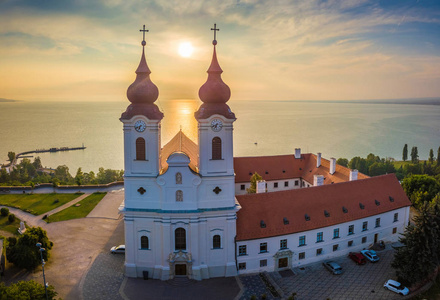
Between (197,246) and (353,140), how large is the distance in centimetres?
11785

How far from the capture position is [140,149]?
88.0 ft

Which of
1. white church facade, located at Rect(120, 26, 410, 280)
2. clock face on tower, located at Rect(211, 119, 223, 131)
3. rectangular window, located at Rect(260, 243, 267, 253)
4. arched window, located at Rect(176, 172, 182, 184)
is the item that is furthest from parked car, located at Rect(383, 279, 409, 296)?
arched window, located at Rect(176, 172, 182, 184)

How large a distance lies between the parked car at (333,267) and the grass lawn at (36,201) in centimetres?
3485

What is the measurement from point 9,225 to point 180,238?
24109 mm

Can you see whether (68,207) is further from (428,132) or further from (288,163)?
(428,132)

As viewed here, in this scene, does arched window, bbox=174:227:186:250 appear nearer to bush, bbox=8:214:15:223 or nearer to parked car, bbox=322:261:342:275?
parked car, bbox=322:261:342:275

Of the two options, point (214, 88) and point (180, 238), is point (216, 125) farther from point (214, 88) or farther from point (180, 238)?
point (180, 238)

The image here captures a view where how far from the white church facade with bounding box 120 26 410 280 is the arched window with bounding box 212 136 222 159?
0.08m

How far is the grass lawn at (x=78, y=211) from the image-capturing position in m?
41.5

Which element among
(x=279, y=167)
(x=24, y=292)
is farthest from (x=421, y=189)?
(x=24, y=292)

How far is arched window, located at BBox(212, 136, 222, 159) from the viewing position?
26853 millimetres

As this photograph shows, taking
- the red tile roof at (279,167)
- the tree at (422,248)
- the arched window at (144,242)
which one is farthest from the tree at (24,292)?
the red tile roof at (279,167)

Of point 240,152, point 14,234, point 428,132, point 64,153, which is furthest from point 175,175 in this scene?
point 428,132

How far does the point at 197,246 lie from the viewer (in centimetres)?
2767
